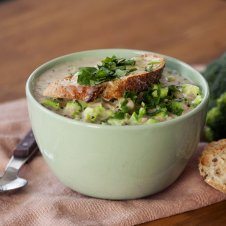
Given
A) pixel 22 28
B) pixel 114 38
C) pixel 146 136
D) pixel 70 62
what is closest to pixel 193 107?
pixel 146 136

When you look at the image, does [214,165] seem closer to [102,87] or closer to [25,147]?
→ [102,87]

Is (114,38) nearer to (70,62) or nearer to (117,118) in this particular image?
(70,62)

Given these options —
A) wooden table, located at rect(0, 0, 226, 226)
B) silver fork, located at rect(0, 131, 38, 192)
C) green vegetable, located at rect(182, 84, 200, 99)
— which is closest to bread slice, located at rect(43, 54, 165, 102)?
green vegetable, located at rect(182, 84, 200, 99)

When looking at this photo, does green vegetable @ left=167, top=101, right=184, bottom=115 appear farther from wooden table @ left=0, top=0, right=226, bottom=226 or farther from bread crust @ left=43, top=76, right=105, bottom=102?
wooden table @ left=0, top=0, right=226, bottom=226

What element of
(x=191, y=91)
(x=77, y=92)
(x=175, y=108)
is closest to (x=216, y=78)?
(x=191, y=91)

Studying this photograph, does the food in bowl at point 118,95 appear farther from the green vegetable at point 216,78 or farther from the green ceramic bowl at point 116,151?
the green vegetable at point 216,78
